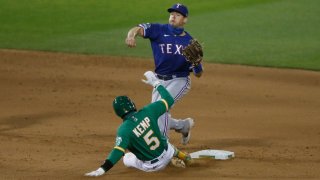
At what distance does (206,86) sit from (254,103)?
4.97ft

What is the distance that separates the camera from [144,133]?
33.0 feet

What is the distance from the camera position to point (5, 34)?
20.4 meters

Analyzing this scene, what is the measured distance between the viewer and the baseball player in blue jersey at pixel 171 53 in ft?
36.6

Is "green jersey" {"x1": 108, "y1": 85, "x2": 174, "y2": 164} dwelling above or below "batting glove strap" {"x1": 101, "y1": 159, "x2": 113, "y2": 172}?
above

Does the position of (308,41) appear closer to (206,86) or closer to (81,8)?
(206,86)

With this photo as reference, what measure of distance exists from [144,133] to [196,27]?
1125cm

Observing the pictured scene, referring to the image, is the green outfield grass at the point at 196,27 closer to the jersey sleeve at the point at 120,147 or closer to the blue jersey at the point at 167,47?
the blue jersey at the point at 167,47

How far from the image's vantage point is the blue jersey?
11141 millimetres

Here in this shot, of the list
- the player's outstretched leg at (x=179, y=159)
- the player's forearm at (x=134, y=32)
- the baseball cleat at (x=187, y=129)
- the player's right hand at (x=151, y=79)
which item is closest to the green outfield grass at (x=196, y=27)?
the baseball cleat at (x=187, y=129)

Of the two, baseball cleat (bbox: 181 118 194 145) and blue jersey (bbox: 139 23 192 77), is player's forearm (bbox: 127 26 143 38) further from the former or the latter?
baseball cleat (bbox: 181 118 194 145)

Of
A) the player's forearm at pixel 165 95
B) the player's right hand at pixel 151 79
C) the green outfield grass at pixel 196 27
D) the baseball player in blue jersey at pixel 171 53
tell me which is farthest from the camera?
the green outfield grass at pixel 196 27

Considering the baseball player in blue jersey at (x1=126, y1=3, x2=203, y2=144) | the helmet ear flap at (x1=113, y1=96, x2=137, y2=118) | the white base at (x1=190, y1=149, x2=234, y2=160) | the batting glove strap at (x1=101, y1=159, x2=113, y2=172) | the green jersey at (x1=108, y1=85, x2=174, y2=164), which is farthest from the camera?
the white base at (x1=190, y1=149, x2=234, y2=160)

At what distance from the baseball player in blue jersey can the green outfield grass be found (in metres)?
6.71

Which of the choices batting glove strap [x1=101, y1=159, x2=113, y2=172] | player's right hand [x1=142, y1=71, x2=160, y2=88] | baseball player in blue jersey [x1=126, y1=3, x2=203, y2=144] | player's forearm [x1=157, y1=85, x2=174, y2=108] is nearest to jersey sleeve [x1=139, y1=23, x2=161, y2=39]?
baseball player in blue jersey [x1=126, y1=3, x2=203, y2=144]
